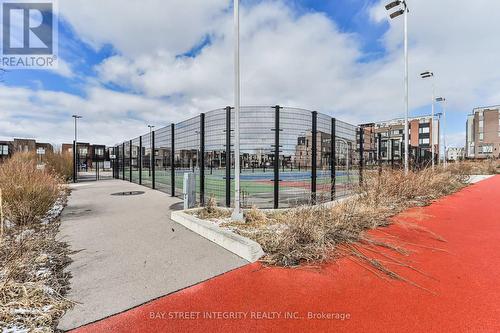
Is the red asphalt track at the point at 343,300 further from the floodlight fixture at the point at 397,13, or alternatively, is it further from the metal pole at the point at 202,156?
the floodlight fixture at the point at 397,13

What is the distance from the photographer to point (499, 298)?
9.07 ft

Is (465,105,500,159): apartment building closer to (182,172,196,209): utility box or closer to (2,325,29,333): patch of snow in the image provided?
(182,172,196,209): utility box

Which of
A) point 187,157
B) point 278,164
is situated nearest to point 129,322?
point 278,164

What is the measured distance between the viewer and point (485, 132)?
7406 cm

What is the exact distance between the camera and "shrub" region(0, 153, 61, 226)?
548 centimetres

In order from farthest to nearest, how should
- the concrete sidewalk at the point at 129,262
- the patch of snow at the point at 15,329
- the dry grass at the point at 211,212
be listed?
the dry grass at the point at 211,212, the concrete sidewalk at the point at 129,262, the patch of snow at the point at 15,329

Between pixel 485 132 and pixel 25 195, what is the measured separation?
103 m

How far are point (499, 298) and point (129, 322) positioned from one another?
405 centimetres

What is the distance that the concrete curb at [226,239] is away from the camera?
3922mm

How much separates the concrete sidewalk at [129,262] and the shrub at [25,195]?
25.8 inches

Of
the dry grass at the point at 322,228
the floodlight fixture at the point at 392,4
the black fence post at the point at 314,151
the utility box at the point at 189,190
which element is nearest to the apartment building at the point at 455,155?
the floodlight fixture at the point at 392,4

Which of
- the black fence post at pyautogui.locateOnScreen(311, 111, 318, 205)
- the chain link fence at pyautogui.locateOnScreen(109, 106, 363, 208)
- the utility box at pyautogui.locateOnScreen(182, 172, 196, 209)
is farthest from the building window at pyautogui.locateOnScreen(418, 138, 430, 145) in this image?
the utility box at pyautogui.locateOnScreen(182, 172, 196, 209)

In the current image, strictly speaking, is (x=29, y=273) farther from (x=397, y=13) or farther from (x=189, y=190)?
(x=397, y=13)

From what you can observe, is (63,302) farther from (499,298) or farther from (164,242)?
(499,298)
